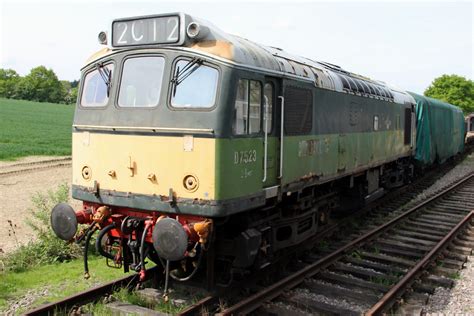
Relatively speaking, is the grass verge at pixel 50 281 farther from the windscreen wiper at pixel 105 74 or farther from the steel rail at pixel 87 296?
the windscreen wiper at pixel 105 74

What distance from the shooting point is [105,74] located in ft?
21.0

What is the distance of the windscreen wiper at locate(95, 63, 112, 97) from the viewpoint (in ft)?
20.7

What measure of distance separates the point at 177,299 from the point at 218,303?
24.6 inches

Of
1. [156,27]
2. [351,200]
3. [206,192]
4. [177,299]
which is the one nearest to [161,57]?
[156,27]

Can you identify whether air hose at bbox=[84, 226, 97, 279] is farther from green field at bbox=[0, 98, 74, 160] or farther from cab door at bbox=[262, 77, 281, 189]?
green field at bbox=[0, 98, 74, 160]

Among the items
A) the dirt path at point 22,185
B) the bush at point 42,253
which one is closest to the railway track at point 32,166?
the dirt path at point 22,185

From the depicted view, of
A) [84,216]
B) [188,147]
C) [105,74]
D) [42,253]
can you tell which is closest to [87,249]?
[84,216]

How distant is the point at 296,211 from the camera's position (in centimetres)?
793

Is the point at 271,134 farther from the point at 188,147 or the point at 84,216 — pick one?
the point at 84,216

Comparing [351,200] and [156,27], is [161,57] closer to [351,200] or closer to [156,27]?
[156,27]

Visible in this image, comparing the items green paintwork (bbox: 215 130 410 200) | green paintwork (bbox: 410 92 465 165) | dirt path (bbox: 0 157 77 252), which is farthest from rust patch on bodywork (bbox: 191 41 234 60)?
green paintwork (bbox: 410 92 465 165)

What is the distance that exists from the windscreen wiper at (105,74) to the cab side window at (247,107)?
1786 mm

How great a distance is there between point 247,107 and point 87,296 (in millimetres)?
3208

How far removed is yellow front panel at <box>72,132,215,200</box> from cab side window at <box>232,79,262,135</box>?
0.54 meters
